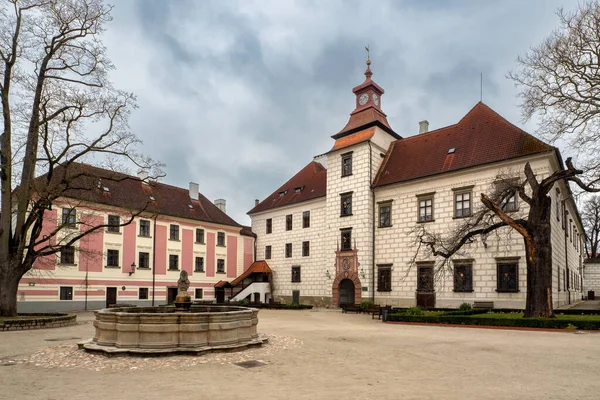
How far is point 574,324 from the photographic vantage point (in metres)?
16.7

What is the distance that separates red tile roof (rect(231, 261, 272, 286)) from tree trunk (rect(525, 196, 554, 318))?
2552cm

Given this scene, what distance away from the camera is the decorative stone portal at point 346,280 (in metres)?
31.8

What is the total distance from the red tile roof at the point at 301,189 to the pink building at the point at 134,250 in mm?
4490

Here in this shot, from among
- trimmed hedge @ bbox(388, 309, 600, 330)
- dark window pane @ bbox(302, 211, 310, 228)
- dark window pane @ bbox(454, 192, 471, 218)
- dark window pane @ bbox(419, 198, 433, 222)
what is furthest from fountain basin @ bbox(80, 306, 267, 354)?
dark window pane @ bbox(302, 211, 310, 228)

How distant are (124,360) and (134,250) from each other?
91.3 ft

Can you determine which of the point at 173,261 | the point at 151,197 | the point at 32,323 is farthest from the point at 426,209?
the point at 151,197

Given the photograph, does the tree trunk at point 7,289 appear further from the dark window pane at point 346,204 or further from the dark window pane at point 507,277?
the dark window pane at point 507,277

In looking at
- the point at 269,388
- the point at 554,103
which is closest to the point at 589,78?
the point at 554,103

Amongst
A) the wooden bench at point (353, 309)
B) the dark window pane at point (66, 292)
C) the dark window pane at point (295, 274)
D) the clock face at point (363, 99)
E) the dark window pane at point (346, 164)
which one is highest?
the clock face at point (363, 99)

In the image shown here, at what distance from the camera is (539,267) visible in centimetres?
1873

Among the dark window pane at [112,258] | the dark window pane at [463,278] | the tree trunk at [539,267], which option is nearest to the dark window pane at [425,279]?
the dark window pane at [463,278]

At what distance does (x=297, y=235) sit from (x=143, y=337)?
28.5 meters

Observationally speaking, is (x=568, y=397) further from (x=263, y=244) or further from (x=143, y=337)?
(x=263, y=244)

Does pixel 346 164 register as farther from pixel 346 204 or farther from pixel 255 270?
pixel 255 270
